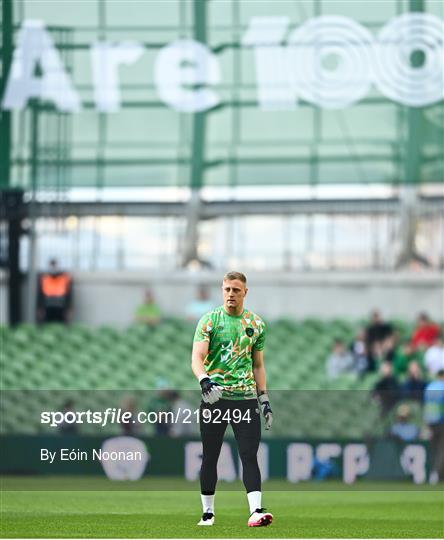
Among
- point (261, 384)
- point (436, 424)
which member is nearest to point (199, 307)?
point (436, 424)

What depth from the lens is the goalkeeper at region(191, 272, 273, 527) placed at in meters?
10.0

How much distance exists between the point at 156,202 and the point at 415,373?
702 centimetres

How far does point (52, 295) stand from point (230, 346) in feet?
52.6

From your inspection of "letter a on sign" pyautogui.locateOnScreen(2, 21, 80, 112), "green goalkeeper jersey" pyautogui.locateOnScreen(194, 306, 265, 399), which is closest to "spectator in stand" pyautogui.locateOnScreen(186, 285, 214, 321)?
"letter a on sign" pyautogui.locateOnScreen(2, 21, 80, 112)

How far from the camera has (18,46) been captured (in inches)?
975

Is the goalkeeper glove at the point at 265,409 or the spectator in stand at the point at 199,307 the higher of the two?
the goalkeeper glove at the point at 265,409

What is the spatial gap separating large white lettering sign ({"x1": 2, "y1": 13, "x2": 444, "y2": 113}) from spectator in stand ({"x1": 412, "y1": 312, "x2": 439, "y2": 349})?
366 centimetres

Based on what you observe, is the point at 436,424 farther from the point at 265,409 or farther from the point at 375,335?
the point at 265,409

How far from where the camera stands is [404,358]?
22.4 meters

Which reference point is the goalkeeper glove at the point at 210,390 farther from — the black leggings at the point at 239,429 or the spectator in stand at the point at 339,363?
the spectator in stand at the point at 339,363

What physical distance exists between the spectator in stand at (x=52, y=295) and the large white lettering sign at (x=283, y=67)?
9.44ft

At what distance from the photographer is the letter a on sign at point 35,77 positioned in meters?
24.8

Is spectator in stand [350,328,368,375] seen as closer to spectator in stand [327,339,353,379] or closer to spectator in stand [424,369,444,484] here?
spectator in stand [327,339,353,379]

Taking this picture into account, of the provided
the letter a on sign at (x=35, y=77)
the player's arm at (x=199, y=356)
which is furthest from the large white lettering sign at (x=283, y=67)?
the player's arm at (x=199, y=356)
